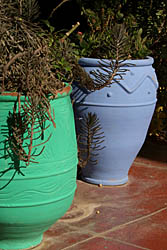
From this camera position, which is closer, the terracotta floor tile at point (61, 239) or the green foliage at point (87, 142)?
the terracotta floor tile at point (61, 239)

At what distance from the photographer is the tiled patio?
3.12m

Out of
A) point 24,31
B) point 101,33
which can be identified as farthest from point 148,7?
point 24,31

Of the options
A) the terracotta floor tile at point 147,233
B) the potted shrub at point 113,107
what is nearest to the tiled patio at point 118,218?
the terracotta floor tile at point 147,233

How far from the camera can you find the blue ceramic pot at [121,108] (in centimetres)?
388

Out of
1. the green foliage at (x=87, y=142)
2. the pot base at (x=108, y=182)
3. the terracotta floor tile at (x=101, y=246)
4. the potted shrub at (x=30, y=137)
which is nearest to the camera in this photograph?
the potted shrub at (x=30, y=137)

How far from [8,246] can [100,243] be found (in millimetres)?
585

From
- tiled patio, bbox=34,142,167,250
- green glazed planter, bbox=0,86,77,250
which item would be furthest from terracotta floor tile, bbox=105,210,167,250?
green glazed planter, bbox=0,86,77,250

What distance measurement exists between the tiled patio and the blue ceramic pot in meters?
0.29

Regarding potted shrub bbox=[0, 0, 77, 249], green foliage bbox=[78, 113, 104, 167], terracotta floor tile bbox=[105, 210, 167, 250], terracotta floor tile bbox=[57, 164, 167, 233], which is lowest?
terracotta floor tile bbox=[57, 164, 167, 233]

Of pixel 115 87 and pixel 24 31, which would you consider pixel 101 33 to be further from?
pixel 24 31

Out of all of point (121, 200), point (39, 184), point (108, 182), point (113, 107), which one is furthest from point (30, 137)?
point (108, 182)

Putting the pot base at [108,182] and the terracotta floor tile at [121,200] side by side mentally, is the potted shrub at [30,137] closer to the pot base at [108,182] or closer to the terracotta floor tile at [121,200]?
the terracotta floor tile at [121,200]

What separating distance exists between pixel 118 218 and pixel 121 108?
0.86 meters

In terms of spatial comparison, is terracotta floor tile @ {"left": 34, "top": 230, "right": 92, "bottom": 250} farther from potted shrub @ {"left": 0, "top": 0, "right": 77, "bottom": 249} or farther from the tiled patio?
potted shrub @ {"left": 0, "top": 0, "right": 77, "bottom": 249}
